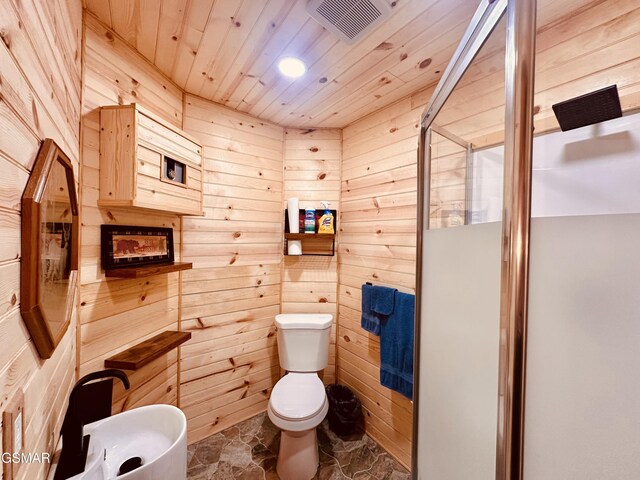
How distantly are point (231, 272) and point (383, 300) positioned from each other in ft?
3.60

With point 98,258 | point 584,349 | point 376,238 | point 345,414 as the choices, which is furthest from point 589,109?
point 345,414

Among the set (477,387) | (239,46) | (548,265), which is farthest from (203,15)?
(477,387)

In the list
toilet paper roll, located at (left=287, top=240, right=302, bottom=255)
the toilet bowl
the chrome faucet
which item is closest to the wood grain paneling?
toilet paper roll, located at (left=287, top=240, right=302, bottom=255)

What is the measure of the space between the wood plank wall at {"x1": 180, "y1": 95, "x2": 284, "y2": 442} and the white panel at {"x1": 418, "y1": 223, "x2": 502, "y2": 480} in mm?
1347

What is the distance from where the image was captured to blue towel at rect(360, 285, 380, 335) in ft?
5.74

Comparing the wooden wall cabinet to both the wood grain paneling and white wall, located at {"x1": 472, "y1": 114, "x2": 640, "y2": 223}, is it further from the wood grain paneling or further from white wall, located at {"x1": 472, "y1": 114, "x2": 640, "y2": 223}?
white wall, located at {"x1": 472, "y1": 114, "x2": 640, "y2": 223}

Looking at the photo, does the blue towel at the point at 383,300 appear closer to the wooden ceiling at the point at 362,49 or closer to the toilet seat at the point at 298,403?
the toilet seat at the point at 298,403

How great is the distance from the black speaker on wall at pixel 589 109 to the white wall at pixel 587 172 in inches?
1.0

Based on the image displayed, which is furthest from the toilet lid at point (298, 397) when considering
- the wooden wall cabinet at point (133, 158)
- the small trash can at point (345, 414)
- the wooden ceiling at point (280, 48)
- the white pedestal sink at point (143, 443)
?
the wooden ceiling at point (280, 48)

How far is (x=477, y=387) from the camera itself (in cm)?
66

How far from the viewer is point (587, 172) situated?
2.52ft

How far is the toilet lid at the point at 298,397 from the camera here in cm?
148

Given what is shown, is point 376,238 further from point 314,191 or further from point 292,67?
point 292,67

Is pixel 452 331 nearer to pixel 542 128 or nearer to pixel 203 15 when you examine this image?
pixel 542 128
